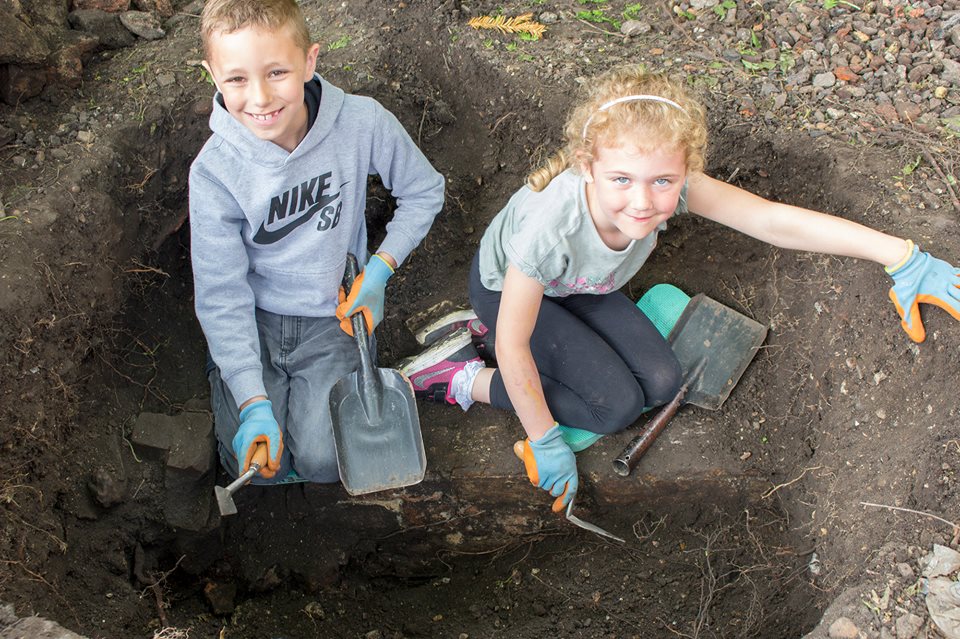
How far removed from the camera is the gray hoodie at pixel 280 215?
2.48m

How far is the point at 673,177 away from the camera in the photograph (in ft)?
7.06

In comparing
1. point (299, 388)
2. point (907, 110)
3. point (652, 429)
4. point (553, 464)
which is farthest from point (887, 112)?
point (299, 388)

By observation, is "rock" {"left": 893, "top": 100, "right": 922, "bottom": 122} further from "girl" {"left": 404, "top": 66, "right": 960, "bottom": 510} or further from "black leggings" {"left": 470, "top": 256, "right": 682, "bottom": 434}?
"black leggings" {"left": 470, "top": 256, "right": 682, "bottom": 434}

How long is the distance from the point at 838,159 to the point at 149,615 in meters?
2.60

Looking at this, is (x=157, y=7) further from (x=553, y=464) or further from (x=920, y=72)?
(x=920, y=72)

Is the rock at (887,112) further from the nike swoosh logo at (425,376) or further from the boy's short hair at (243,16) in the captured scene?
the boy's short hair at (243,16)

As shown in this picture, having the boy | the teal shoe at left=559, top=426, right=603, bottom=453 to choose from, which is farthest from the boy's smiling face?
the teal shoe at left=559, top=426, right=603, bottom=453

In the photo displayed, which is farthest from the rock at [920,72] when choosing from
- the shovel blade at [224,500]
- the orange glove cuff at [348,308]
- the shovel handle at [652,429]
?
the shovel blade at [224,500]

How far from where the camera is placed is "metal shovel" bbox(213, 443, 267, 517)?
2332mm

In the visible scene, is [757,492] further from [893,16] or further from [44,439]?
[44,439]

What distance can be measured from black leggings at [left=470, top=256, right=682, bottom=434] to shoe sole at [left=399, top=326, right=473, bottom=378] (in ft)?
0.54

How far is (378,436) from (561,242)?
90 centimetres

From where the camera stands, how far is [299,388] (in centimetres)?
279

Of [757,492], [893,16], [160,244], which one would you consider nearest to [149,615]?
[160,244]
